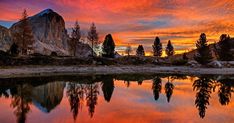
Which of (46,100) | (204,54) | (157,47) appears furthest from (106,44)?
A: (46,100)

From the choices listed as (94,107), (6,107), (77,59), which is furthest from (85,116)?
(77,59)

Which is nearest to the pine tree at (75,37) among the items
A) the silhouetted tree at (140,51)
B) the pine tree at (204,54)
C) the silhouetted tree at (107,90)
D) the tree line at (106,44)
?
the tree line at (106,44)

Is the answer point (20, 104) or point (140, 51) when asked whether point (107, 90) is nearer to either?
point (20, 104)

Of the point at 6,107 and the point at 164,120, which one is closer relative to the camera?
the point at 164,120

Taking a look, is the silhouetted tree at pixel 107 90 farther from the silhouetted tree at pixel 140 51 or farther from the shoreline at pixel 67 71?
the silhouetted tree at pixel 140 51

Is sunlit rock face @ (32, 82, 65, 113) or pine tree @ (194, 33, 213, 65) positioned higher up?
pine tree @ (194, 33, 213, 65)

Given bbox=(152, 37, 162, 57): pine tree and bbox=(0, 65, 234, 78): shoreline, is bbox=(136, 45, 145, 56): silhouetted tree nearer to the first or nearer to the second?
bbox=(152, 37, 162, 57): pine tree

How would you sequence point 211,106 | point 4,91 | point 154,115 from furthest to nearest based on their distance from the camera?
point 4,91, point 211,106, point 154,115

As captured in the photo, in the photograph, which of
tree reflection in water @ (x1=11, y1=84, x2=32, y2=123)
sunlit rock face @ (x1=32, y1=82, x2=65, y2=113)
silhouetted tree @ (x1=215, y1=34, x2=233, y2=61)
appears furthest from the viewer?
silhouetted tree @ (x1=215, y1=34, x2=233, y2=61)

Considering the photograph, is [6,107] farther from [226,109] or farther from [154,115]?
[226,109]

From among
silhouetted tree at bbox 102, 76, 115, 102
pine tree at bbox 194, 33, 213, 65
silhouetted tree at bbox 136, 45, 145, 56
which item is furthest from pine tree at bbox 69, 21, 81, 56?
silhouetted tree at bbox 102, 76, 115, 102

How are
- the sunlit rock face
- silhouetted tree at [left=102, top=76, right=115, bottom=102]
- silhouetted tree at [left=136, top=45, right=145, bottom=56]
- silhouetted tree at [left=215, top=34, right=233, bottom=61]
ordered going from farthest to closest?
silhouetted tree at [left=136, top=45, right=145, bottom=56] → silhouetted tree at [left=215, top=34, right=233, bottom=61] → silhouetted tree at [left=102, top=76, right=115, bottom=102] → the sunlit rock face

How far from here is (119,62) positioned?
84250 mm

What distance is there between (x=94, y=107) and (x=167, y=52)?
483ft
